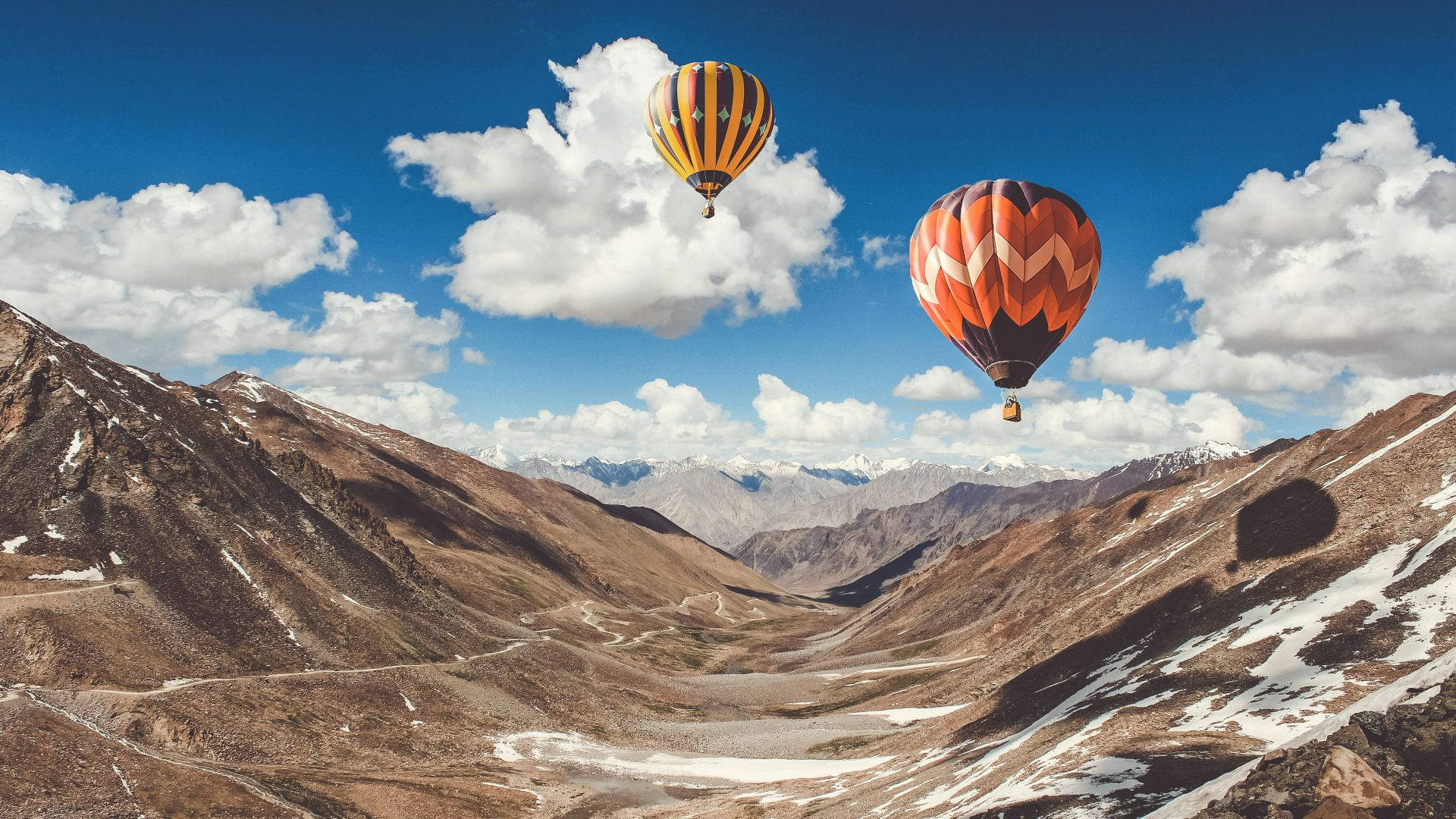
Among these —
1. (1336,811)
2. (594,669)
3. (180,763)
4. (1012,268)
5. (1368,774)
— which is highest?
(1012,268)

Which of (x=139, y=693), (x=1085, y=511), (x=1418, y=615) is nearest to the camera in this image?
(x=1418, y=615)

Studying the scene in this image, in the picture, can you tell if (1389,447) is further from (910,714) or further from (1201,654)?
(910,714)

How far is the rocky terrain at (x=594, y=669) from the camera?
107 ft

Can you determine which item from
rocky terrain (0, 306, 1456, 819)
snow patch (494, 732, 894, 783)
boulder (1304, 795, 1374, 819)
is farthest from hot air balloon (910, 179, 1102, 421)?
snow patch (494, 732, 894, 783)

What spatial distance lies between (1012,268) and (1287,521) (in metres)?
43.7

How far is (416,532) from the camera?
142 meters

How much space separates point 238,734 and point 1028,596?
355 feet

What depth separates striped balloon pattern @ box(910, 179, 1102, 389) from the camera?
40.6 meters

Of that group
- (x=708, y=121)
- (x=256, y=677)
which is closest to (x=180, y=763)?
(x=256, y=677)

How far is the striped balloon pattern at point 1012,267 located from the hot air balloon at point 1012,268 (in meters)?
0.04

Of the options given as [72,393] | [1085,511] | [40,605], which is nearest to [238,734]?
[40,605]

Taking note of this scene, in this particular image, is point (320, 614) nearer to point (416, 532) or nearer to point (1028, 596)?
point (416, 532)

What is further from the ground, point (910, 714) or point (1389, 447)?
point (1389, 447)

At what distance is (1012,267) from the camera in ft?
133
